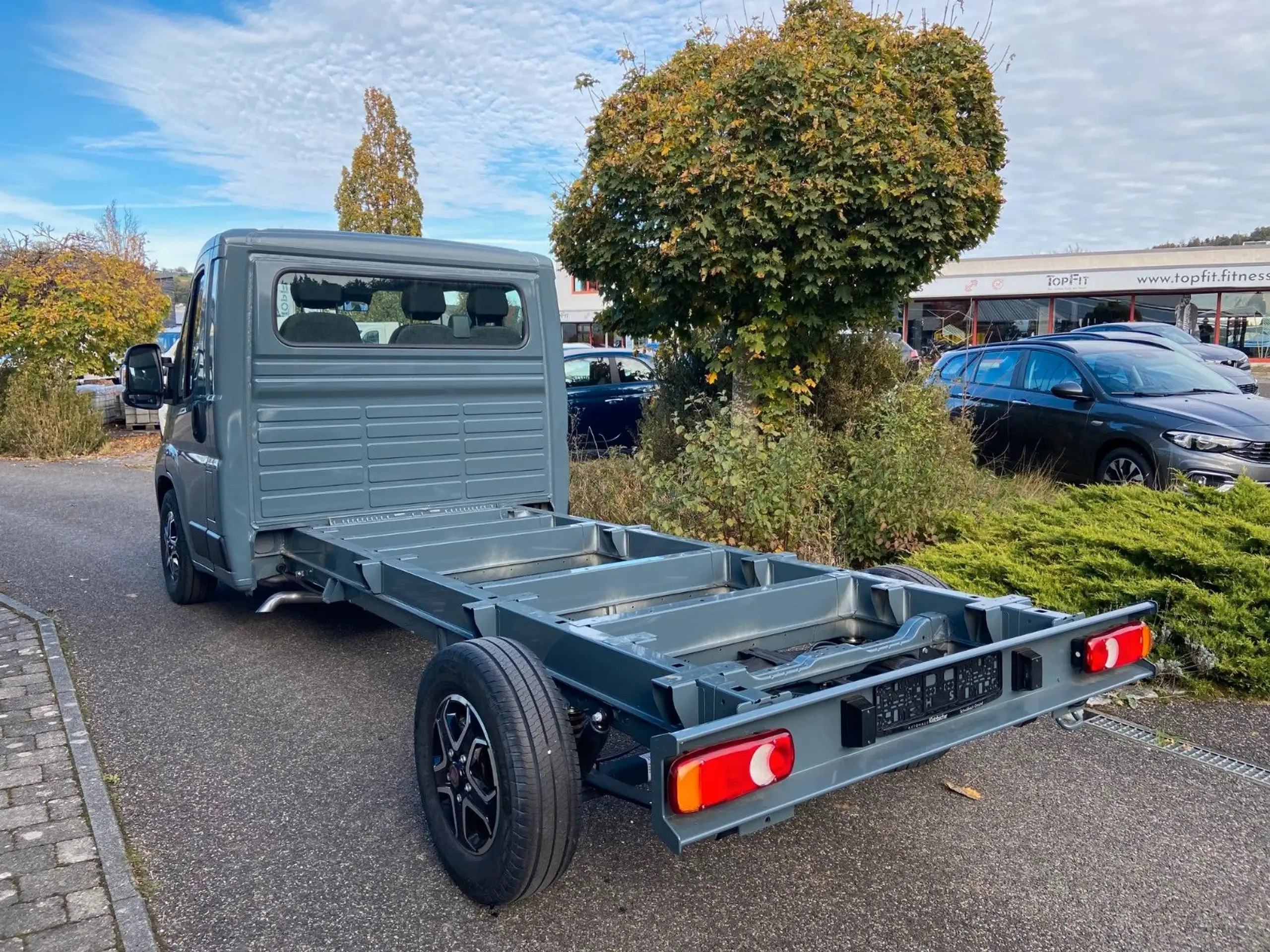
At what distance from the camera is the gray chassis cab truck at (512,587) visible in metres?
2.59

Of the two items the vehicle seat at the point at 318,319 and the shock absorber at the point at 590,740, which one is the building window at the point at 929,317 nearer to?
the vehicle seat at the point at 318,319

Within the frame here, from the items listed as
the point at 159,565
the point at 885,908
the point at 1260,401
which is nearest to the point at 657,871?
the point at 885,908

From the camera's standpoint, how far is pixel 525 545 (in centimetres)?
479

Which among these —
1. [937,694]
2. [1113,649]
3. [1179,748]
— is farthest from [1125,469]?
[937,694]

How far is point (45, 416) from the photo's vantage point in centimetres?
1581

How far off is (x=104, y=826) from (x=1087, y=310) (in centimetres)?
3436

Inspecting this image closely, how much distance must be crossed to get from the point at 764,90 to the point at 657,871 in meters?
5.36

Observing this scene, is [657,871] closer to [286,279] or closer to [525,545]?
[525,545]

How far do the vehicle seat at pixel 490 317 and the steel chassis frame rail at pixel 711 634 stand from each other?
135cm

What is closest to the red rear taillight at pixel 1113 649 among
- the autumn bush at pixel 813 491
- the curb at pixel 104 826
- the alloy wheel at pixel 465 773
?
the alloy wheel at pixel 465 773

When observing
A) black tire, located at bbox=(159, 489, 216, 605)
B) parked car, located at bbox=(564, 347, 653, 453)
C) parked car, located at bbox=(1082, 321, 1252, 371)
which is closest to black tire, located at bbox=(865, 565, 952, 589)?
black tire, located at bbox=(159, 489, 216, 605)

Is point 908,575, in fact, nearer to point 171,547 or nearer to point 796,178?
point 796,178

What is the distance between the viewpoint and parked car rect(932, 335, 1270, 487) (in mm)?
7797

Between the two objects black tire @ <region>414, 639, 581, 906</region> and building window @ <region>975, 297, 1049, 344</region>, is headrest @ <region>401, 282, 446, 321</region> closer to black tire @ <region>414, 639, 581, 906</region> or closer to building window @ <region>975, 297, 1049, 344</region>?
black tire @ <region>414, 639, 581, 906</region>
